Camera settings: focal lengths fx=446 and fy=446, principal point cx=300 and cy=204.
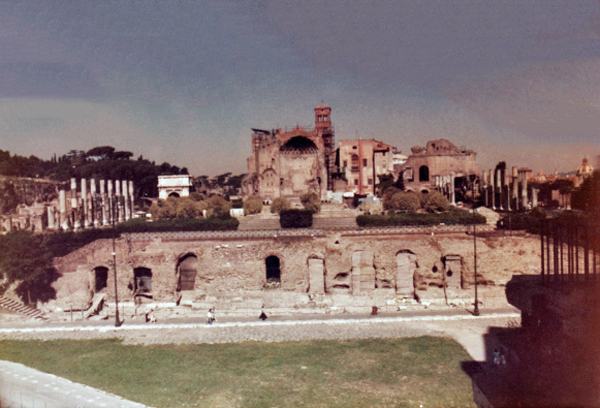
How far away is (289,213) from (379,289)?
8257 millimetres

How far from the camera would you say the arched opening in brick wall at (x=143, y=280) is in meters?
24.5

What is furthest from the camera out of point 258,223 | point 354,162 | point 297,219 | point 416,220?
point 354,162

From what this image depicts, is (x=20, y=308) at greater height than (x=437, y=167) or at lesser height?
lesser

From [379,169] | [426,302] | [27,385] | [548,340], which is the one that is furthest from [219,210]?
[379,169]

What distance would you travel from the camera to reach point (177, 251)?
2441cm

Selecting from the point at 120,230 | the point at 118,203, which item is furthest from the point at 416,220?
the point at 118,203

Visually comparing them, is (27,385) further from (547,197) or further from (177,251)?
(547,197)

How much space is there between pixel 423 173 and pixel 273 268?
26523 millimetres

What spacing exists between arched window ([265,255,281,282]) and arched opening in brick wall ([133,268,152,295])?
257 inches

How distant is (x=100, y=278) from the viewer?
2475 cm

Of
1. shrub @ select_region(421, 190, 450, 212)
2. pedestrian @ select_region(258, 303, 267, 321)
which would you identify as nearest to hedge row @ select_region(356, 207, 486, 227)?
shrub @ select_region(421, 190, 450, 212)

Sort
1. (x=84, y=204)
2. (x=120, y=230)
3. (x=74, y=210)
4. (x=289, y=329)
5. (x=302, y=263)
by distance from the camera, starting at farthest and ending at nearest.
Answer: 1. (x=84, y=204)
2. (x=74, y=210)
3. (x=120, y=230)
4. (x=302, y=263)
5. (x=289, y=329)

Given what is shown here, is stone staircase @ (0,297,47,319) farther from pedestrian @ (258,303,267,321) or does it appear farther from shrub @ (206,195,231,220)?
shrub @ (206,195,231,220)

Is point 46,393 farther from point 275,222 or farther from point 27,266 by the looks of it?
point 275,222
